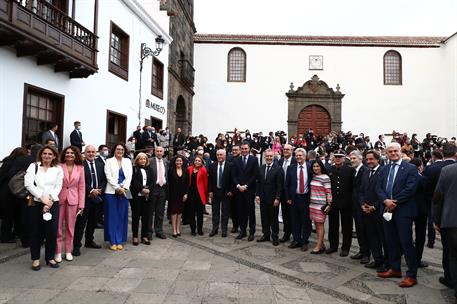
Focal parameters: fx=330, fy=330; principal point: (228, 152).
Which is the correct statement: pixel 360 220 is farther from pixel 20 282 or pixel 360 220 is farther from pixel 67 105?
pixel 67 105

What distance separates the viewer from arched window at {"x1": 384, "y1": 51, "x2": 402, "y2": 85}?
22.2 m

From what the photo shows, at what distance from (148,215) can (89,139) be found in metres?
5.67

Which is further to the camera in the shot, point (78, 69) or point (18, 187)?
point (78, 69)

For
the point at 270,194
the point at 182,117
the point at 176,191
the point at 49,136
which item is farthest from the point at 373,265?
the point at 182,117

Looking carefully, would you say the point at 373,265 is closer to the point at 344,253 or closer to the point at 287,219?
the point at 344,253

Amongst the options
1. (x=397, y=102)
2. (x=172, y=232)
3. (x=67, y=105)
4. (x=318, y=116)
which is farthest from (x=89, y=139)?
(x=397, y=102)

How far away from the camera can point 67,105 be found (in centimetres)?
Result: 959

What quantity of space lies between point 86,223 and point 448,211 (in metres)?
5.50

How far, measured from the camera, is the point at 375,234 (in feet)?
16.3

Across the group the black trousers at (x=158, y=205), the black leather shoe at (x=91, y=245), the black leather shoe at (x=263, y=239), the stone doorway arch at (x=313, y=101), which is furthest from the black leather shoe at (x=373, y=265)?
the stone doorway arch at (x=313, y=101)

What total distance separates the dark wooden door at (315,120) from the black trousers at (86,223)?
719 inches

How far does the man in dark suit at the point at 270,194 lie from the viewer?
6.24 meters

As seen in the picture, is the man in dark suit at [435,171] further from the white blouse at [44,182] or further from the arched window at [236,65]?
the arched window at [236,65]

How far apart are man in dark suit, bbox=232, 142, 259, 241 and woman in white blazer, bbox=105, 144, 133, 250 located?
2.10 meters
